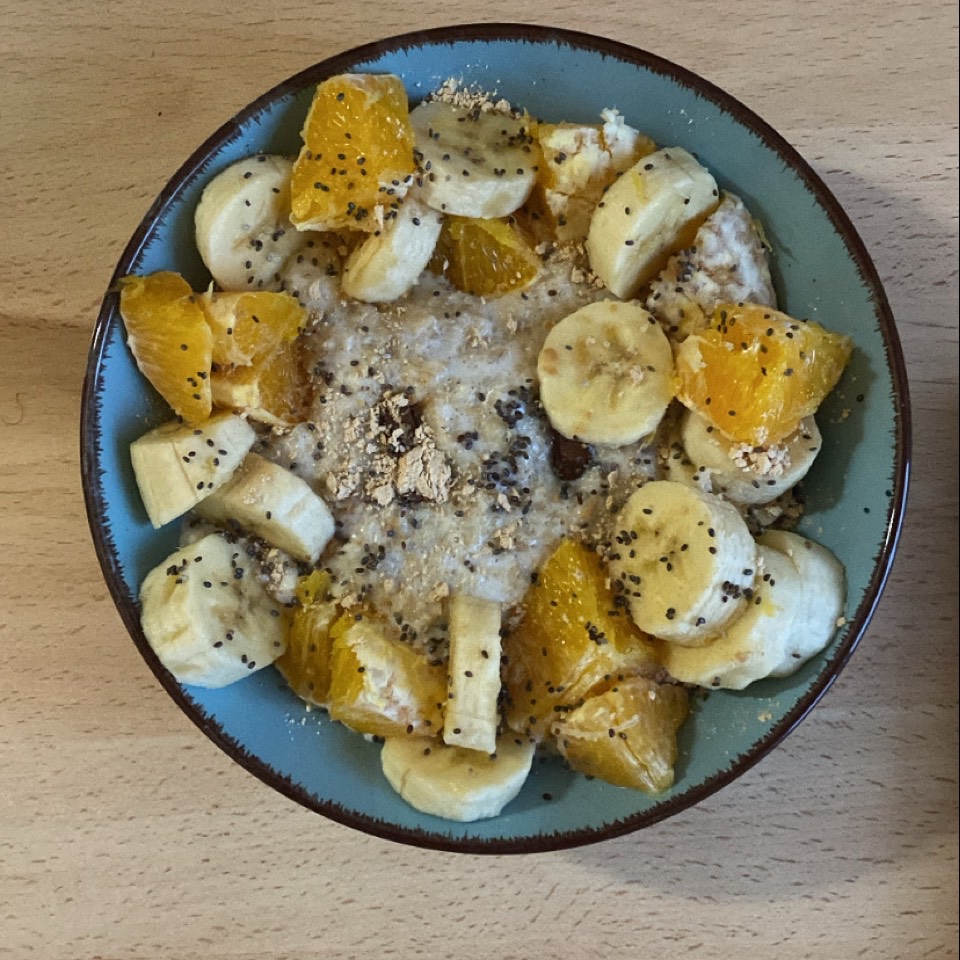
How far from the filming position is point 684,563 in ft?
4.07

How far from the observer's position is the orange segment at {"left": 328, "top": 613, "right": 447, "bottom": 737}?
4.09 ft

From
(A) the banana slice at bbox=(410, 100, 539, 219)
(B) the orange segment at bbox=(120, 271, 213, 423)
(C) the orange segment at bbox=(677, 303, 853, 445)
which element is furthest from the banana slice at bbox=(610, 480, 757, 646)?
(B) the orange segment at bbox=(120, 271, 213, 423)

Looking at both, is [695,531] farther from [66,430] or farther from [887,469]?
[66,430]

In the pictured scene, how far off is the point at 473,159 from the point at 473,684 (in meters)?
0.75

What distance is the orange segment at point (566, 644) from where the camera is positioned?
127 centimetres

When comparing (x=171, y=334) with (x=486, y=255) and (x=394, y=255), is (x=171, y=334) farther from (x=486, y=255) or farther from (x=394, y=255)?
(x=486, y=255)

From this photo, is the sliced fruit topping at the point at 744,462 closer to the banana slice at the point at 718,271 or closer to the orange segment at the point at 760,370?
the orange segment at the point at 760,370

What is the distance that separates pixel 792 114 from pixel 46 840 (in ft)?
5.53

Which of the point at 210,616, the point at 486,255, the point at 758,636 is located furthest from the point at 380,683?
the point at 486,255

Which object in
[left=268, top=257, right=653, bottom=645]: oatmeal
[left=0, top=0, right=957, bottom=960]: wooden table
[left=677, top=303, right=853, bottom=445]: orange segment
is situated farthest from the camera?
[left=0, top=0, right=957, bottom=960]: wooden table

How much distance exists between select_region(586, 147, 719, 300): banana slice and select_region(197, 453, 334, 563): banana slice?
544 millimetres

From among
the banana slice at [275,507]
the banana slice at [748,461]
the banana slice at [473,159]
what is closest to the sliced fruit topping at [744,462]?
the banana slice at [748,461]

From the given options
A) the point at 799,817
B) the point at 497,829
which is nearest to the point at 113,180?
the point at 497,829

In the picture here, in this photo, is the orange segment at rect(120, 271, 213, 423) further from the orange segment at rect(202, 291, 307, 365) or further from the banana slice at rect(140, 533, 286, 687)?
the banana slice at rect(140, 533, 286, 687)
